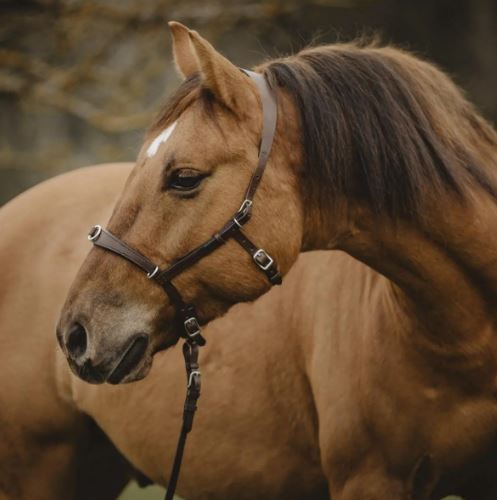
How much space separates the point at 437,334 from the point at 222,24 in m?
6.23

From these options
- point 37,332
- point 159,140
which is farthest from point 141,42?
point 159,140

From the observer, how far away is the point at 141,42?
325 inches

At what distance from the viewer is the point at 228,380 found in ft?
10.2

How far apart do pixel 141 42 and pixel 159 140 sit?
240 inches

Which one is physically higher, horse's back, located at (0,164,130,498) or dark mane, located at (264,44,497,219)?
dark mane, located at (264,44,497,219)

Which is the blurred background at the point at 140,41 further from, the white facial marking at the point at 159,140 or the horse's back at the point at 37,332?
the white facial marking at the point at 159,140

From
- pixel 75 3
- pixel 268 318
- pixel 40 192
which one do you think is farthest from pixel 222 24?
pixel 268 318

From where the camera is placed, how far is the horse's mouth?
235 cm

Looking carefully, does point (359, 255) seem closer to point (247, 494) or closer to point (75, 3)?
point (247, 494)

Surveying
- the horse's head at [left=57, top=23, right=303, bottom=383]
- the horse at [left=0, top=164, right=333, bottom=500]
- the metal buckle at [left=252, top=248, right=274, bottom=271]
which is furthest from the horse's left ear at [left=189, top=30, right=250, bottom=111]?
the horse at [left=0, top=164, right=333, bottom=500]

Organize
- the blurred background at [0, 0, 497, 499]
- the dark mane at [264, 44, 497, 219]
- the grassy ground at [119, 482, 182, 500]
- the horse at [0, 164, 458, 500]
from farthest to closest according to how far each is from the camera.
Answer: the blurred background at [0, 0, 497, 499], the grassy ground at [119, 482, 182, 500], the horse at [0, 164, 458, 500], the dark mane at [264, 44, 497, 219]

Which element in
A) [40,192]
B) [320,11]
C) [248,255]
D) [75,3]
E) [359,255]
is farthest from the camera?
[320,11]

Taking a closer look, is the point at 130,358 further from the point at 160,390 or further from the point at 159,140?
the point at 160,390

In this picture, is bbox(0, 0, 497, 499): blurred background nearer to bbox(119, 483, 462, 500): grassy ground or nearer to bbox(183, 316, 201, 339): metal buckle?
bbox(119, 483, 462, 500): grassy ground
